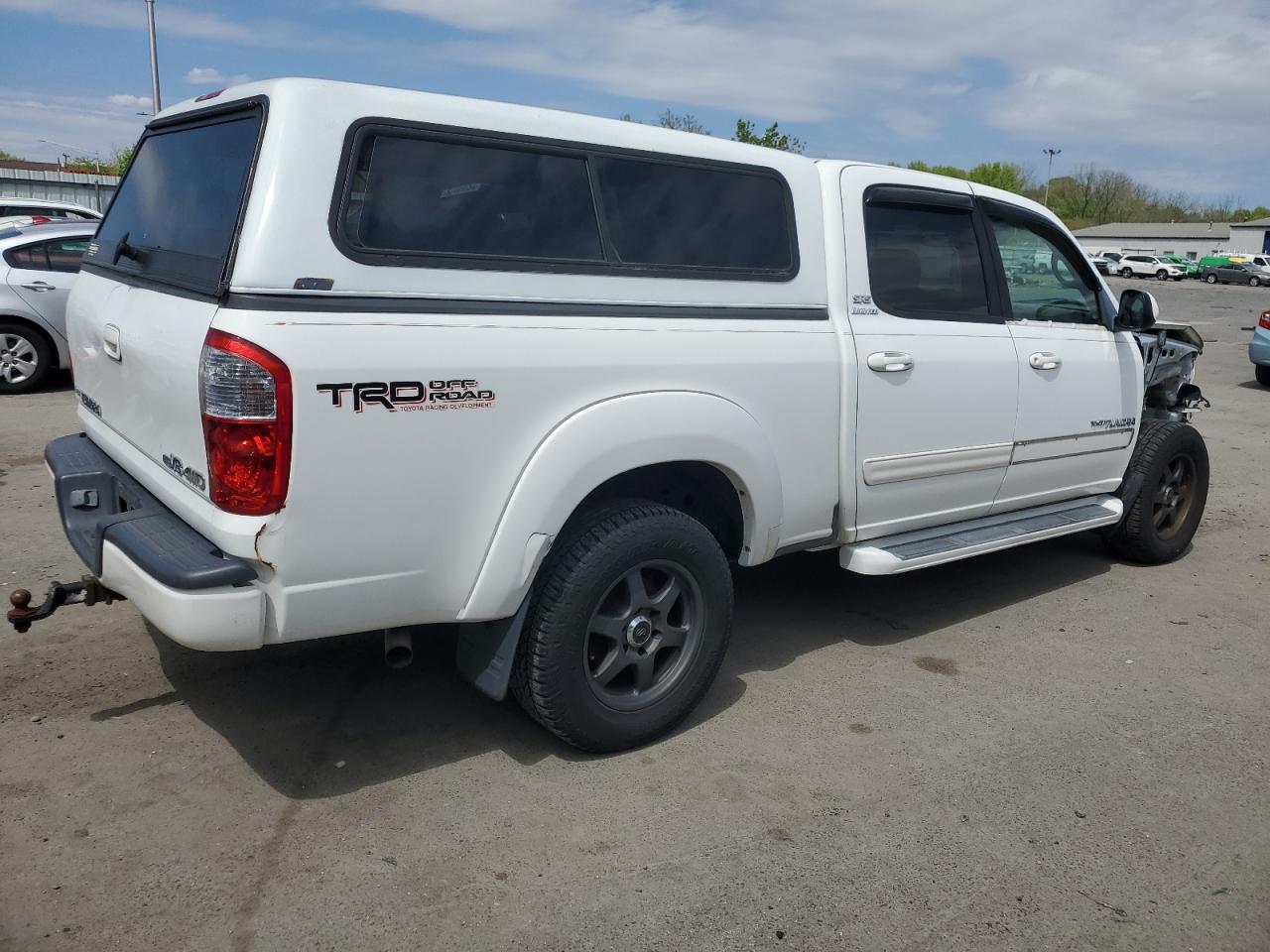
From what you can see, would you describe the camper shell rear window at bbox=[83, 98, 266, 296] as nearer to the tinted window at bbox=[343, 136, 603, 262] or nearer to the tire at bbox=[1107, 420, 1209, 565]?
the tinted window at bbox=[343, 136, 603, 262]

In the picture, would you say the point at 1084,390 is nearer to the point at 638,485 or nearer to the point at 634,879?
the point at 638,485

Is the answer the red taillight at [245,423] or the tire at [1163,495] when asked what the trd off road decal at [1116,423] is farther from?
the red taillight at [245,423]

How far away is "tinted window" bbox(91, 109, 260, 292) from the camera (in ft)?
9.93

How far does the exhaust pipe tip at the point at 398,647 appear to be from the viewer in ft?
10.5

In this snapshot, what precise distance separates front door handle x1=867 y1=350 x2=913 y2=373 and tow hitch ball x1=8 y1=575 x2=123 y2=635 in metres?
2.74

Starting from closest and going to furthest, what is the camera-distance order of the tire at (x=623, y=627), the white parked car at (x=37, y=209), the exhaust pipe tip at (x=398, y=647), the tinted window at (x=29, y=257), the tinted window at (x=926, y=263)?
the exhaust pipe tip at (x=398, y=647) → the tire at (x=623, y=627) → the tinted window at (x=926, y=263) → the tinted window at (x=29, y=257) → the white parked car at (x=37, y=209)

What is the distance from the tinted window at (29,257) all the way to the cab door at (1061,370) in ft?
28.6

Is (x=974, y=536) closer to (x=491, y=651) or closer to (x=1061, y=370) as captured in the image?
(x=1061, y=370)

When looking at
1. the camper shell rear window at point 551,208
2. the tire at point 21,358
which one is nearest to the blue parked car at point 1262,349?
the camper shell rear window at point 551,208

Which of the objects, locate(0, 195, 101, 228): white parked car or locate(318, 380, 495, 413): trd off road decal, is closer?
locate(318, 380, 495, 413): trd off road decal

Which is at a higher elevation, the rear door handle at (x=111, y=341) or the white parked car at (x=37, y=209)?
the white parked car at (x=37, y=209)

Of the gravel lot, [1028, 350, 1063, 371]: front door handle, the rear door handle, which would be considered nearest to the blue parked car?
the gravel lot

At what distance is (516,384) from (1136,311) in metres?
3.51

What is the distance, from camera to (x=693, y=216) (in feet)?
12.1
